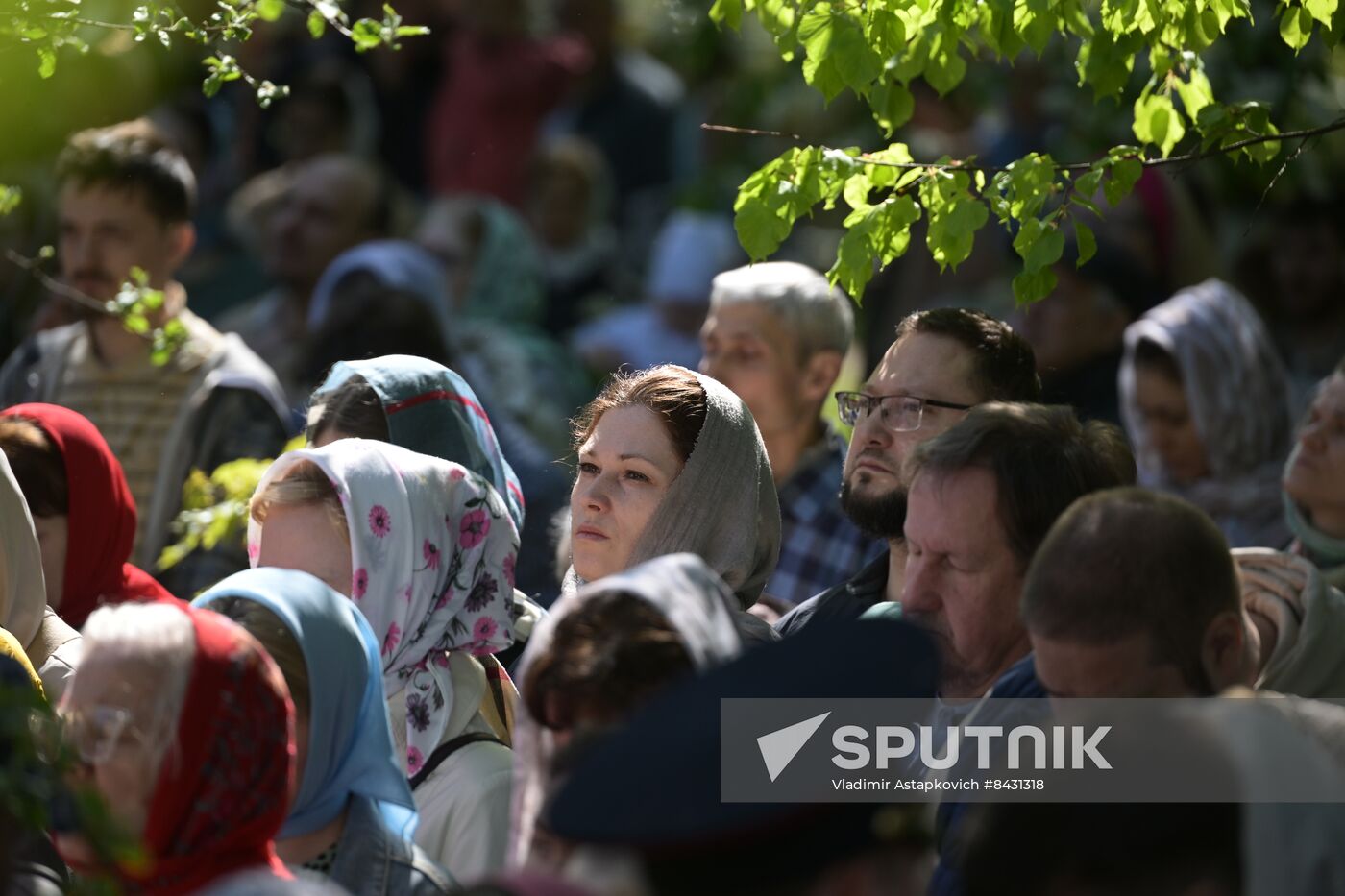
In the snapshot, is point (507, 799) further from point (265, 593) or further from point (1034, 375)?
point (1034, 375)

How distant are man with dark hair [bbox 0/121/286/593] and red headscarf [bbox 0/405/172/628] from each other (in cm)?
87

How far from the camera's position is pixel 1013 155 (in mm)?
10031

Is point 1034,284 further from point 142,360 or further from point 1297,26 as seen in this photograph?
point 142,360

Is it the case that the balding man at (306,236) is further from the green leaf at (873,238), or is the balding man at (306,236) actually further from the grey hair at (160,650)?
the grey hair at (160,650)

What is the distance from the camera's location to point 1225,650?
3.38 meters

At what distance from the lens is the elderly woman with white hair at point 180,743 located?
10.2 ft

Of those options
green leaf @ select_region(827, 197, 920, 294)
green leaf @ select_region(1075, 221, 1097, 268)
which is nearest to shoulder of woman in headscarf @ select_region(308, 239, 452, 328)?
green leaf @ select_region(827, 197, 920, 294)

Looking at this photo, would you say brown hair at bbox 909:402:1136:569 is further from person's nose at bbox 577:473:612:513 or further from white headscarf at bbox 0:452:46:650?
white headscarf at bbox 0:452:46:650

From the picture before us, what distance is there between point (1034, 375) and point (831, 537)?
134 centimetres

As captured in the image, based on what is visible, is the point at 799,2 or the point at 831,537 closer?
the point at 799,2

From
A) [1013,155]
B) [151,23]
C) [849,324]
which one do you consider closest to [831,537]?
[849,324]

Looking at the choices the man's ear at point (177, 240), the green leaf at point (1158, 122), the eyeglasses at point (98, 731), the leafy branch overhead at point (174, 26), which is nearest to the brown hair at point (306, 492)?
the leafy branch overhead at point (174, 26)

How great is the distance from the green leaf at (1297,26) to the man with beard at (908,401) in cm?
105

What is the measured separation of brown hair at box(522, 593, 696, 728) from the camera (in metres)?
3.03
